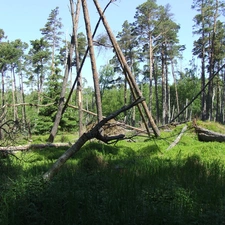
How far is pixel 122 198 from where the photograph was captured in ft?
16.6

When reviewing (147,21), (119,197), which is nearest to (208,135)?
(119,197)

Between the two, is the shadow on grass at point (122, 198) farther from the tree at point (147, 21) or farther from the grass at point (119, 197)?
the tree at point (147, 21)

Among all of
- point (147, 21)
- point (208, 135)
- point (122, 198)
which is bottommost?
point (208, 135)

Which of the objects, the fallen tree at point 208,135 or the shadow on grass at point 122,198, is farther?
the fallen tree at point 208,135

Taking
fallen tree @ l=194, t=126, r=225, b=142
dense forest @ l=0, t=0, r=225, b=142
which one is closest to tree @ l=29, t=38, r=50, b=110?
dense forest @ l=0, t=0, r=225, b=142

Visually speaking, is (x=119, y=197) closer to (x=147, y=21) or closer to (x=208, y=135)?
(x=208, y=135)

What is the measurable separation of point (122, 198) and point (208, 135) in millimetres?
9050

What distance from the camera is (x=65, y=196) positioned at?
5066 millimetres

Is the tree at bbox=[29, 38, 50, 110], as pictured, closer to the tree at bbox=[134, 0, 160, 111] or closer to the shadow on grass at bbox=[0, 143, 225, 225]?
the tree at bbox=[134, 0, 160, 111]

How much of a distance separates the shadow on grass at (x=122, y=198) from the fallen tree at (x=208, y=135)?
19.3 ft

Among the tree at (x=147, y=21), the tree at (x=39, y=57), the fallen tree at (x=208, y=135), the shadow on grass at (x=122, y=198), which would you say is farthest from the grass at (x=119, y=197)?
the tree at (x=39, y=57)

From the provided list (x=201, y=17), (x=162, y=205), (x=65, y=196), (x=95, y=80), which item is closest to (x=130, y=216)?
(x=162, y=205)

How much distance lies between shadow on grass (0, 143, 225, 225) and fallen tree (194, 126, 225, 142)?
589cm

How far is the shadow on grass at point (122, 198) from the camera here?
4.36m
